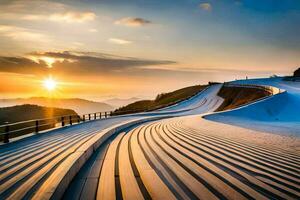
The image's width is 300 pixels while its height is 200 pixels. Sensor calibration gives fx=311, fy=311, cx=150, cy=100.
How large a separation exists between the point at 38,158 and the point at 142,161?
9.40ft

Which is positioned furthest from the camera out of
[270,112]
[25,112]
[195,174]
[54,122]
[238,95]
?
[25,112]

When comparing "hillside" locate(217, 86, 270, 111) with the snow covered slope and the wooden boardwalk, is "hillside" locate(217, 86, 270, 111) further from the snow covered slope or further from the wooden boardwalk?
the wooden boardwalk

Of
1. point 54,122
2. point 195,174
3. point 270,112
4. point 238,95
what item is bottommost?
point 195,174

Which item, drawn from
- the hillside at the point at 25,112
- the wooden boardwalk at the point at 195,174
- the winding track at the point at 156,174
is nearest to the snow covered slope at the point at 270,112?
the wooden boardwalk at the point at 195,174

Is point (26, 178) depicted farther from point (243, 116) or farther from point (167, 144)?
A: point (243, 116)

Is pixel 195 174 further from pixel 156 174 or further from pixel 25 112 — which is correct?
pixel 25 112

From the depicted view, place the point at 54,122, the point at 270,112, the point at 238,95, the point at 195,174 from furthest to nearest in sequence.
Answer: the point at 238,95 < the point at 270,112 < the point at 54,122 < the point at 195,174

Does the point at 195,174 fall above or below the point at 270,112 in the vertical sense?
below

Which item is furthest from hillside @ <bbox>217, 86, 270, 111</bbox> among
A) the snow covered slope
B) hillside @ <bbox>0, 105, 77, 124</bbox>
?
hillside @ <bbox>0, 105, 77, 124</bbox>

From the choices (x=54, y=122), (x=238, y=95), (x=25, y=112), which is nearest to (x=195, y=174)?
(x=54, y=122)

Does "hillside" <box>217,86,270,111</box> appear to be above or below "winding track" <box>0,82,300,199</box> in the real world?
above

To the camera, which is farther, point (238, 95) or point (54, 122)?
point (238, 95)

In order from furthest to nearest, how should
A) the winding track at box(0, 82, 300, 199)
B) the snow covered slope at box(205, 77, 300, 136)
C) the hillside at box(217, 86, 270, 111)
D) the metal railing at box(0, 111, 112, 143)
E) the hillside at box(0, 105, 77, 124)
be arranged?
the hillside at box(0, 105, 77, 124)
the hillside at box(217, 86, 270, 111)
the snow covered slope at box(205, 77, 300, 136)
the metal railing at box(0, 111, 112, 143)
the winding track at box(0, 82, 300, 199)

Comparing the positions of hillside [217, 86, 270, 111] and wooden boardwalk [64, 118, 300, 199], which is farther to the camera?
hillside [217, 86, 270, 111]
